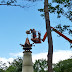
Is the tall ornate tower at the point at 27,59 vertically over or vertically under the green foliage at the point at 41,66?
under

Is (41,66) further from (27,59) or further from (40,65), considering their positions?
(27,59)

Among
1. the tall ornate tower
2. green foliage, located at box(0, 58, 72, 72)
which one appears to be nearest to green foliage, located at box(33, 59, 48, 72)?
green foliage, located at box(0, 58, 72, 72)

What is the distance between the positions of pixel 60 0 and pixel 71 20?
2.23 meters

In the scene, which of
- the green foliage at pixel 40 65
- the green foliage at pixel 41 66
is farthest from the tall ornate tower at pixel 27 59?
the green foliage at pixel 40 65

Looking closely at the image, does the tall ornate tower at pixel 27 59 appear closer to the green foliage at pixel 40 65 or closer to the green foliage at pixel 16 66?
the green foliage at pixel 16 66

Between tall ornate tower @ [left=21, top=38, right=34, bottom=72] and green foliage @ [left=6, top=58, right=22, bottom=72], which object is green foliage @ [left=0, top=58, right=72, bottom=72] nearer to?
green foliage @ [left=6, top=58, right=22, bottom=72]

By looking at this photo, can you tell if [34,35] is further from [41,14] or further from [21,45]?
[41,14]

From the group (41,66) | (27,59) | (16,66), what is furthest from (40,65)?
(27,59)

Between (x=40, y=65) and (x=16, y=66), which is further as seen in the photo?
(x=40, y=65)

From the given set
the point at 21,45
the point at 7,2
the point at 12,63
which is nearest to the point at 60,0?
the point at 7,2

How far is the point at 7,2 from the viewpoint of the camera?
1395 cm

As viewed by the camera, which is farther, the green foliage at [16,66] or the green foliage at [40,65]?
the green foliage at [40,65]

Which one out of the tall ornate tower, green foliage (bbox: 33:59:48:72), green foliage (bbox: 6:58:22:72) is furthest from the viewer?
green foliage (bbox: 33:59:48:72)

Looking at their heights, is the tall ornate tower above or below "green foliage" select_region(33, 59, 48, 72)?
below
